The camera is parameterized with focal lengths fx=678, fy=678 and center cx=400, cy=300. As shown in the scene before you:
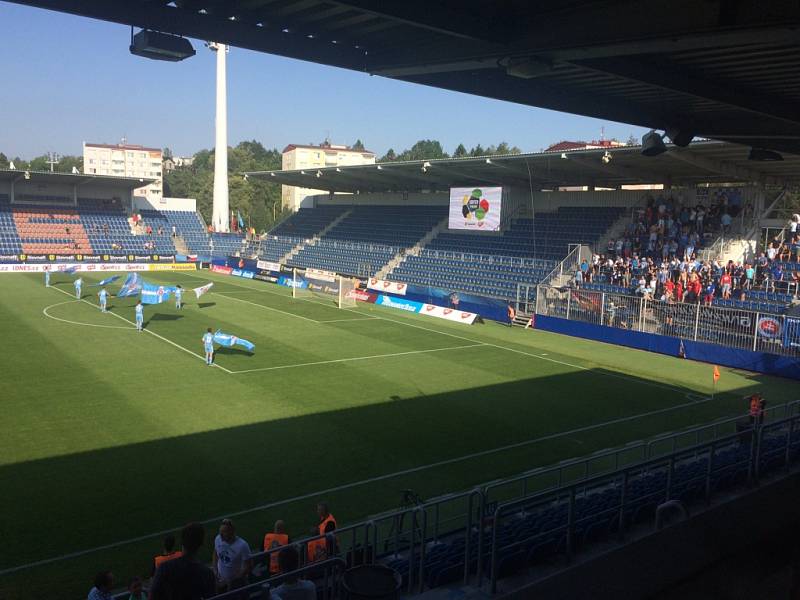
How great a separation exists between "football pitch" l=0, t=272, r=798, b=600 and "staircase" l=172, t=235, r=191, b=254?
3084 cm

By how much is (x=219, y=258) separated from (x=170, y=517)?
50410 mm

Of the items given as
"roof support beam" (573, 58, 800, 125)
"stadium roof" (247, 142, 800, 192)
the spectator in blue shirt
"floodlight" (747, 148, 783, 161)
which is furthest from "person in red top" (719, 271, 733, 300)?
the spectator in blue shirt

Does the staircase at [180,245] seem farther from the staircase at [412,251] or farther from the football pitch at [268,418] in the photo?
the football pitch at [268,418]

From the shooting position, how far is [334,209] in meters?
61.3

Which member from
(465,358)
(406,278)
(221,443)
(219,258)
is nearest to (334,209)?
(219,258)

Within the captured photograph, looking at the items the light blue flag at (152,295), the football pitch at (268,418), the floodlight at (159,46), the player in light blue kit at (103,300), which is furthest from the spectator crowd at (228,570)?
the player in light blue kit at (103,300)

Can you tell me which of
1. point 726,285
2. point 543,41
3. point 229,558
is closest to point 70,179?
point 726,285

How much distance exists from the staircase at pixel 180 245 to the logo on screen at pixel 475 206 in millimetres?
31200

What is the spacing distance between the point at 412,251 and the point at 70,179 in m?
30.9

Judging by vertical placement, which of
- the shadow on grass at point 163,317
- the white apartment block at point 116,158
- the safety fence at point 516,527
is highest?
the white apartment block at point 116,158

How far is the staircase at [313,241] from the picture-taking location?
56322 millimetres

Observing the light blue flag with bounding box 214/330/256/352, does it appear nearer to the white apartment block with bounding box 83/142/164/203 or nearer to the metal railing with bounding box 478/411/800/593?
the metal railing with bounding box 478/411/800/593

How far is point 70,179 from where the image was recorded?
186 ft

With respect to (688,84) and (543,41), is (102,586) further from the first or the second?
(688,84)
